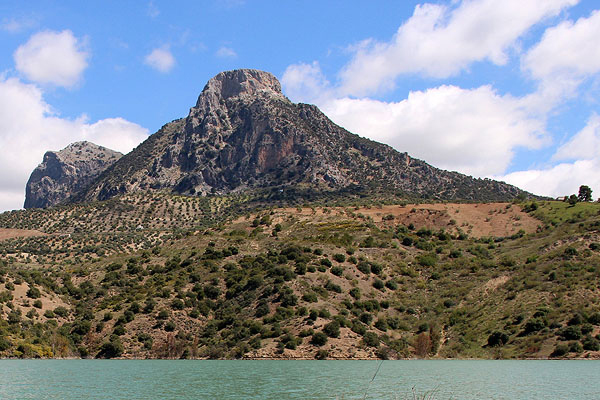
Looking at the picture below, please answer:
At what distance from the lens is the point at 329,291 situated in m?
79.9

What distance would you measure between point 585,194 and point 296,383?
4547 inches

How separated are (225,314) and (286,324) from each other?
10357mm

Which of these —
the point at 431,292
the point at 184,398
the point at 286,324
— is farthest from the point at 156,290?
the point at 184,398

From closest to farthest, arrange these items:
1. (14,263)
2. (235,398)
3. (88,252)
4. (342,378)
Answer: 1. (235,398)
2. (342,378)
3. (14,263)
4. (88,252)

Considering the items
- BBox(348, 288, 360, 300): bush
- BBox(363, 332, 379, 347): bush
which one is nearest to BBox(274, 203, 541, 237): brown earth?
BBox(348, 288, 360, 300): bush

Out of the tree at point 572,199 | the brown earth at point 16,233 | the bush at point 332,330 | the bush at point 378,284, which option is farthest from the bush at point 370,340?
the brown earth at point 16,233

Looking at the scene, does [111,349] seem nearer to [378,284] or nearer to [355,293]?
[355,293]

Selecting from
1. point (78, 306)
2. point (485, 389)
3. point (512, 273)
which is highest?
point (512, 273)

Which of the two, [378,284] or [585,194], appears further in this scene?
[585,194]

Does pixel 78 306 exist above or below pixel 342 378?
above

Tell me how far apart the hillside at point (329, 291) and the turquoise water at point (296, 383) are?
62.8 ft

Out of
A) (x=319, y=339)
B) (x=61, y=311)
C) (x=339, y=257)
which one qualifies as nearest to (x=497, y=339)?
(x=319, y=339)

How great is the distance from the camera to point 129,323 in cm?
7238

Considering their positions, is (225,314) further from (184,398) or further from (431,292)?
(184,398)
